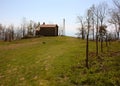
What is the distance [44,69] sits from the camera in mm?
23000

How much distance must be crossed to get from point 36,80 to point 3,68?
811 centimetres

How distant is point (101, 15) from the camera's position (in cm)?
8175

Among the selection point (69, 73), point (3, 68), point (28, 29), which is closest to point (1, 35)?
point (28, 29)

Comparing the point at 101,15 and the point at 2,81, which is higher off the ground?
the point at 101,15

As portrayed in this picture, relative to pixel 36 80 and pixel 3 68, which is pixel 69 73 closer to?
pixel 36 80

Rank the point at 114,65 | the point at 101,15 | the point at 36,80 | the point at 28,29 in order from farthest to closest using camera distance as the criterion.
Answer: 1. the point at 28,29
2. the point at 101,15
3. the point at 114,65
4. the point at 36,80

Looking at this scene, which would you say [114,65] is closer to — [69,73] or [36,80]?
[69,73]

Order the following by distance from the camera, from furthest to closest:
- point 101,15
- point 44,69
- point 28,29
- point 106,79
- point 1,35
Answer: point 1,35
point 28,29
point 101,15
point 44,69
point 106,79

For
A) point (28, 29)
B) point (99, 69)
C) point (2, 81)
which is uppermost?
point (28, 29)

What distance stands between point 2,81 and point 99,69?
379 inches

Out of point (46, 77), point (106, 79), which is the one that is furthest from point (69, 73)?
point (106, 79)

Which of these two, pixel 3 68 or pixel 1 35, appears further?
pixel 1 35

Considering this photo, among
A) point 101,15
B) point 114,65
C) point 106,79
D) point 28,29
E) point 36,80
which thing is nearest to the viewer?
point 106,79

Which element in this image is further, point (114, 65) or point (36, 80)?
point (114, 65)
